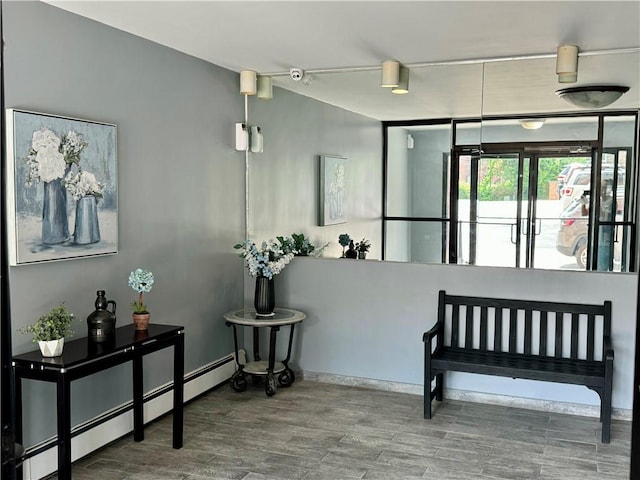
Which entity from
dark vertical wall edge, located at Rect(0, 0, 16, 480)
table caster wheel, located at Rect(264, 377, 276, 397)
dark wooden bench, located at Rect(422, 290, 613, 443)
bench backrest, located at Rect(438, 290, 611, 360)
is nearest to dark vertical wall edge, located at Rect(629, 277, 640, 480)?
dark vertical wall edge, located at Rect(0, 0, 16, 480)

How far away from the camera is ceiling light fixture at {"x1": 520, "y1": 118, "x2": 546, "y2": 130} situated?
4.15m

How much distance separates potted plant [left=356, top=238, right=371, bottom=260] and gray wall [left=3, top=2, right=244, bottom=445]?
956 millimetres

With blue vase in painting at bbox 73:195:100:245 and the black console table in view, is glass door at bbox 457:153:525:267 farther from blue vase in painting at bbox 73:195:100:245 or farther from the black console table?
blue vase in painting at bbox 73:195:100:245

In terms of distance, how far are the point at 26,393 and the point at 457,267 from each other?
280 cm

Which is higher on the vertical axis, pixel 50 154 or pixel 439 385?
pixel 50 154

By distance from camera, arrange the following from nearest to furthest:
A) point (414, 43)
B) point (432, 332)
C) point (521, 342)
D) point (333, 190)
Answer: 1. point (414, 43)
2. point (432, 332)
3. point (521, 342)
4. point (333, 190)

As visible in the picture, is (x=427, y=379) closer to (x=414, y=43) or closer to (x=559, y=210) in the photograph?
(x=559, y=210)

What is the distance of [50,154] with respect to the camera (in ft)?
10.1

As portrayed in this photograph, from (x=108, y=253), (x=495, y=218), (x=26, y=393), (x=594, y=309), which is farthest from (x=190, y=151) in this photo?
(x=594, y=309)

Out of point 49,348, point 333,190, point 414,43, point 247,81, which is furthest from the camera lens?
point 333,190

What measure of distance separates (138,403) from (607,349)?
2.80 metres

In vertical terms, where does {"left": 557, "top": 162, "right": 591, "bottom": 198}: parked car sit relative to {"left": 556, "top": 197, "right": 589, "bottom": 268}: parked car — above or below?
above

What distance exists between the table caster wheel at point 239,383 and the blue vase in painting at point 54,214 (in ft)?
6.02

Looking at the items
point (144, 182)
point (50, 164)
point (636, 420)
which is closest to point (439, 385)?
point (144, 182)
